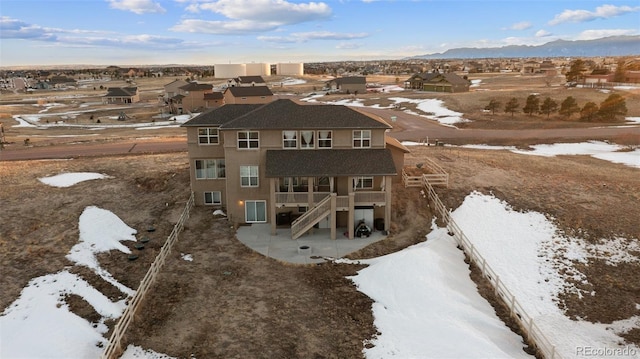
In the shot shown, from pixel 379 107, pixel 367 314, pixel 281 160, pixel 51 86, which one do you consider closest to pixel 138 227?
pixel 281 160

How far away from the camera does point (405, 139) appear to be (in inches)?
2175

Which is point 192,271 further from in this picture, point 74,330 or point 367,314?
point 367,314

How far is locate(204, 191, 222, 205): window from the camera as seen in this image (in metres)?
32.4

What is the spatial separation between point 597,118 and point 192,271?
67.6 metres

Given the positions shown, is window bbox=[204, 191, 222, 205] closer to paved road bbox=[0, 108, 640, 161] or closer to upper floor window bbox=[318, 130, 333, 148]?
upper floor window bbox=[318, 130, 333, 148]

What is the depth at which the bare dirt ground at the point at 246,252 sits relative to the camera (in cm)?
1761

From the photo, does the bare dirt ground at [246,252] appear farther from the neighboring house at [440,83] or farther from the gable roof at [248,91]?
the neighboring house at [440,83]

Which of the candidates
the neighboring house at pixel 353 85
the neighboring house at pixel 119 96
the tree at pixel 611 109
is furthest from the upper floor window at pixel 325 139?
the neighboring house at pixel 119 96

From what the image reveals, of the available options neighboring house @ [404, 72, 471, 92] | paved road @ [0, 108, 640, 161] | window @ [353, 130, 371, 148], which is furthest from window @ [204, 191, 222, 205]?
neighboring house @ [404, 72, 471, 92]

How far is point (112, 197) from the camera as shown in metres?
34.2

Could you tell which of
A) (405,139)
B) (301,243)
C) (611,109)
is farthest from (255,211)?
(611,109)

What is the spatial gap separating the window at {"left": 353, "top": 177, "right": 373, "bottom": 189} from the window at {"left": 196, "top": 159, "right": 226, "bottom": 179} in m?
10.2

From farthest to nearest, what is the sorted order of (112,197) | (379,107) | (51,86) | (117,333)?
(51,86) < (379,107) < (112,197) < (117,333)

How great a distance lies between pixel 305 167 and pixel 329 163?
1.61 metres
